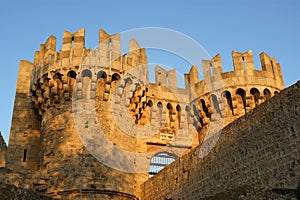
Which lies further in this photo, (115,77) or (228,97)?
(228,97)

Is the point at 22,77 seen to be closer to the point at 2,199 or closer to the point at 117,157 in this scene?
the point at 117,157

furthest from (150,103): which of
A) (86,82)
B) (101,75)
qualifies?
(86,82)

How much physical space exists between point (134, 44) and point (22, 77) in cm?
522

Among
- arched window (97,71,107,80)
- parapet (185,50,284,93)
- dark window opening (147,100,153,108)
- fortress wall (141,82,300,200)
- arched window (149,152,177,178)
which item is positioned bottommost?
fortress wall (141,82,300,200)

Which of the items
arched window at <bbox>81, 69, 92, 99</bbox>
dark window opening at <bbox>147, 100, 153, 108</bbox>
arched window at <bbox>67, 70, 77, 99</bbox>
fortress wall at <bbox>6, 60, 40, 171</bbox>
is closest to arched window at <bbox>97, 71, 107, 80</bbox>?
arched window at <bbox>81, 69, 92, 99</bbox>

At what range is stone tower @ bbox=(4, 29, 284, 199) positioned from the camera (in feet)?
36.1

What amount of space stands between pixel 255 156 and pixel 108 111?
19.3ft

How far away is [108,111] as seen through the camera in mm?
11891

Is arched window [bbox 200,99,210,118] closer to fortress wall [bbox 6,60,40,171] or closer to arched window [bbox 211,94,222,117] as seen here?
arched window [bbox 211,94,222,117]

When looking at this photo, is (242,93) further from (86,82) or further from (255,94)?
(86,82)

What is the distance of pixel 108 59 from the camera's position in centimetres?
1222

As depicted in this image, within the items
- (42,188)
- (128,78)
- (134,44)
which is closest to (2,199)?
(42,188)

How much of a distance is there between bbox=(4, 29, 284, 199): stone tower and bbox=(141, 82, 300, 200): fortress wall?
9.36ft

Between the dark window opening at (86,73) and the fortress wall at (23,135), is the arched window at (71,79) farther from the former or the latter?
the fortress wall at (23,135)
